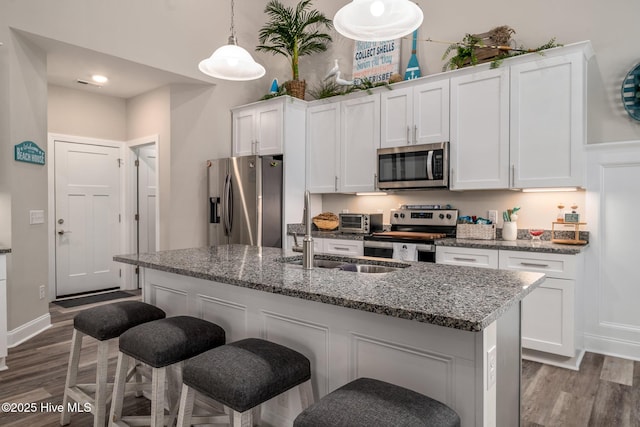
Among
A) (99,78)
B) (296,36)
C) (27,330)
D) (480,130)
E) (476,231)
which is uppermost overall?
(296,36)

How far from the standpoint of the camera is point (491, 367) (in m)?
1.26

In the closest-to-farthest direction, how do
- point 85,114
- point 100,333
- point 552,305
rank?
point 100,333, point 552,305, point 85,114

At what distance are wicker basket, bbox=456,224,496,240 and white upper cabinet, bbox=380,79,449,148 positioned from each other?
84cm

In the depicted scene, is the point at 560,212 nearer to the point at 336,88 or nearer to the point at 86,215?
the point at 336,88


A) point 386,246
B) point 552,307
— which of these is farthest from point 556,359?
point 386,246

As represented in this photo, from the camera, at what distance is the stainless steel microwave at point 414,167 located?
360cm

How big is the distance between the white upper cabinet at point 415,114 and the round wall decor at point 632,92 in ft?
4.48

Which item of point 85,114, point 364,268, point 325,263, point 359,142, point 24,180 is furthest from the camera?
point 85,114

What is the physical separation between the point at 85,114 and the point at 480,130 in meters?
4.86

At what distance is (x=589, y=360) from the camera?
306 cm

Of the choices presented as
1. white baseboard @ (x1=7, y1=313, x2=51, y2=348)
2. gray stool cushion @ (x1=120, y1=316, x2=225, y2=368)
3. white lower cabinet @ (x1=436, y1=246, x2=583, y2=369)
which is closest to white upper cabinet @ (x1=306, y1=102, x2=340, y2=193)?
white lower cabinet @ (x1=436, y1=246, x2=583, y2=369)

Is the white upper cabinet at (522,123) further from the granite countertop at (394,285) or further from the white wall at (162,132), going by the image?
the white wall at (162,132)

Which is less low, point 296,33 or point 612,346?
point 296,33

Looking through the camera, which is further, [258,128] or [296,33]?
[258,128]
